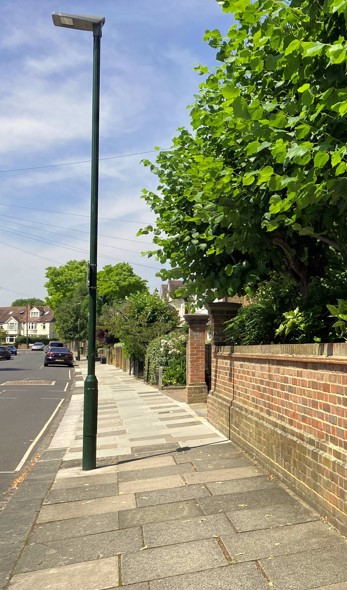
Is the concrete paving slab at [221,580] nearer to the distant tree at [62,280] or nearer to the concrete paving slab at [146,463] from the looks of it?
the concrete paving slab at [146,463]

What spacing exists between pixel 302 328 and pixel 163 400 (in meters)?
9.46

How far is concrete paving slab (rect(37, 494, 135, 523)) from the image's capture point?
4969 mm

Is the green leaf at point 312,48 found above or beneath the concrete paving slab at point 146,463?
above

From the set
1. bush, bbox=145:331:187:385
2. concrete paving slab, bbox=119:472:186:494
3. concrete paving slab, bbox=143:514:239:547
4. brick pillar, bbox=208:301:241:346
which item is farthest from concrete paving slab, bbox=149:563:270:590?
bush, bbox=145:331:187:385

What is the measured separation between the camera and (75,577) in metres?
3.58

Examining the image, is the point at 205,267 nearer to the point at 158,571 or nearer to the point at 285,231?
the point at 285,231

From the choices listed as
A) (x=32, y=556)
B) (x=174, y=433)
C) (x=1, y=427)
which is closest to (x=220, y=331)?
(x=174, y=433)

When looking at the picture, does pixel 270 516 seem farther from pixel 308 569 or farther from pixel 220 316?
pixel 220 316

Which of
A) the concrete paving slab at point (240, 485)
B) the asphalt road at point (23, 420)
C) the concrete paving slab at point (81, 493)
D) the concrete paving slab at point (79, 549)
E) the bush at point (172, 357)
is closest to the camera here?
the concrete paving slab at point (79, 549)

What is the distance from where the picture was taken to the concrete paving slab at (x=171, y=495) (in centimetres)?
512

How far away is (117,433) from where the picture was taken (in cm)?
955

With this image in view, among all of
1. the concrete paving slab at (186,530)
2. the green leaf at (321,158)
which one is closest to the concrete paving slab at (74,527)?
the concrete paving slab at (186,530)

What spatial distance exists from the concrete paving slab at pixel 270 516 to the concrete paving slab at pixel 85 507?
114 cm

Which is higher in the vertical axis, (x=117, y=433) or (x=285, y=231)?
(x=285, y=231)
